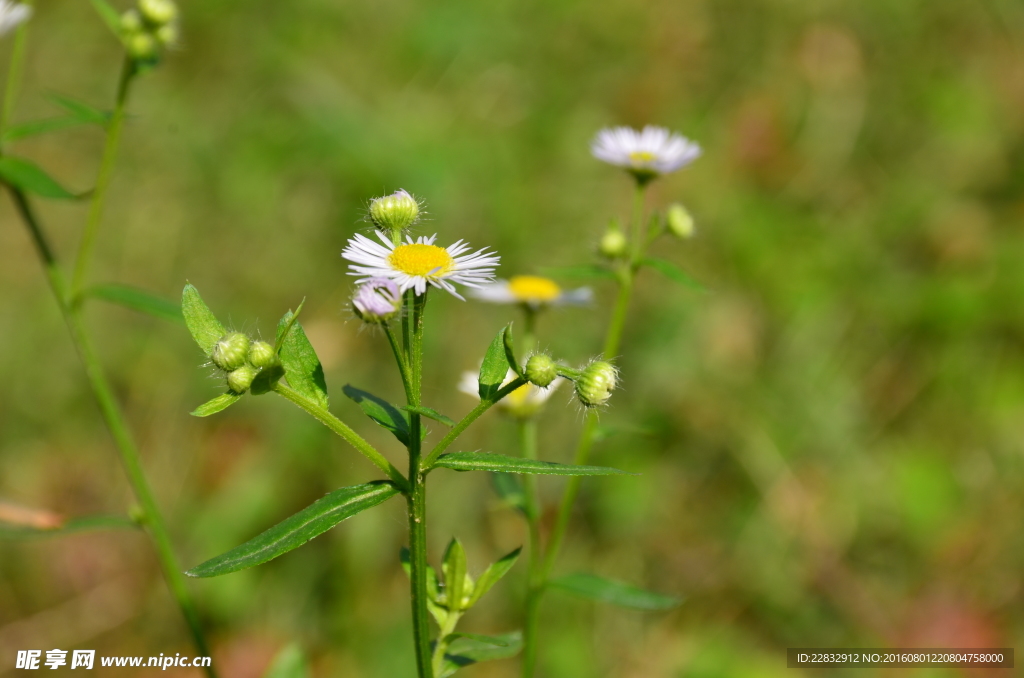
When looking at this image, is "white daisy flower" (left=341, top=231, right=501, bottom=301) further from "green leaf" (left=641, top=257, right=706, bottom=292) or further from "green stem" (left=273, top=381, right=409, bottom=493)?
"green leaf" (left=641, top=257, right=706, bottom=292)

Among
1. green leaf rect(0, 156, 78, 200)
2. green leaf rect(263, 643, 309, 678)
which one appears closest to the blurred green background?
green leaf rect(263, 643, 309, 678)

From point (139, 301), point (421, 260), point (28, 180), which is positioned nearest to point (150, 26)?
point (28, 180)

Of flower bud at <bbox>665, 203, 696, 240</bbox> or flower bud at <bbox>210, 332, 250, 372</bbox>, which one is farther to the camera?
flower bud at <bbox>665, 203, 696, 240</bbox>

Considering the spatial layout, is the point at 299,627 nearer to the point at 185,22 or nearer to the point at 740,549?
the point at 740,549

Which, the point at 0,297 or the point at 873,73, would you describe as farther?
the point at 873,73

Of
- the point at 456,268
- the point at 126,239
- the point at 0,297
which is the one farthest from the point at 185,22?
the point at 456,268

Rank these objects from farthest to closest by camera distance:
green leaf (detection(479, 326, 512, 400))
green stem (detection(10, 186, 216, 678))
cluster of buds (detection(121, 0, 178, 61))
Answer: cluster of buds (detection(121, 0, 178, 61)) < green stem (detection(10, 186, 216, 678)) < green leaf (detection(479, 326, 512, 400))
